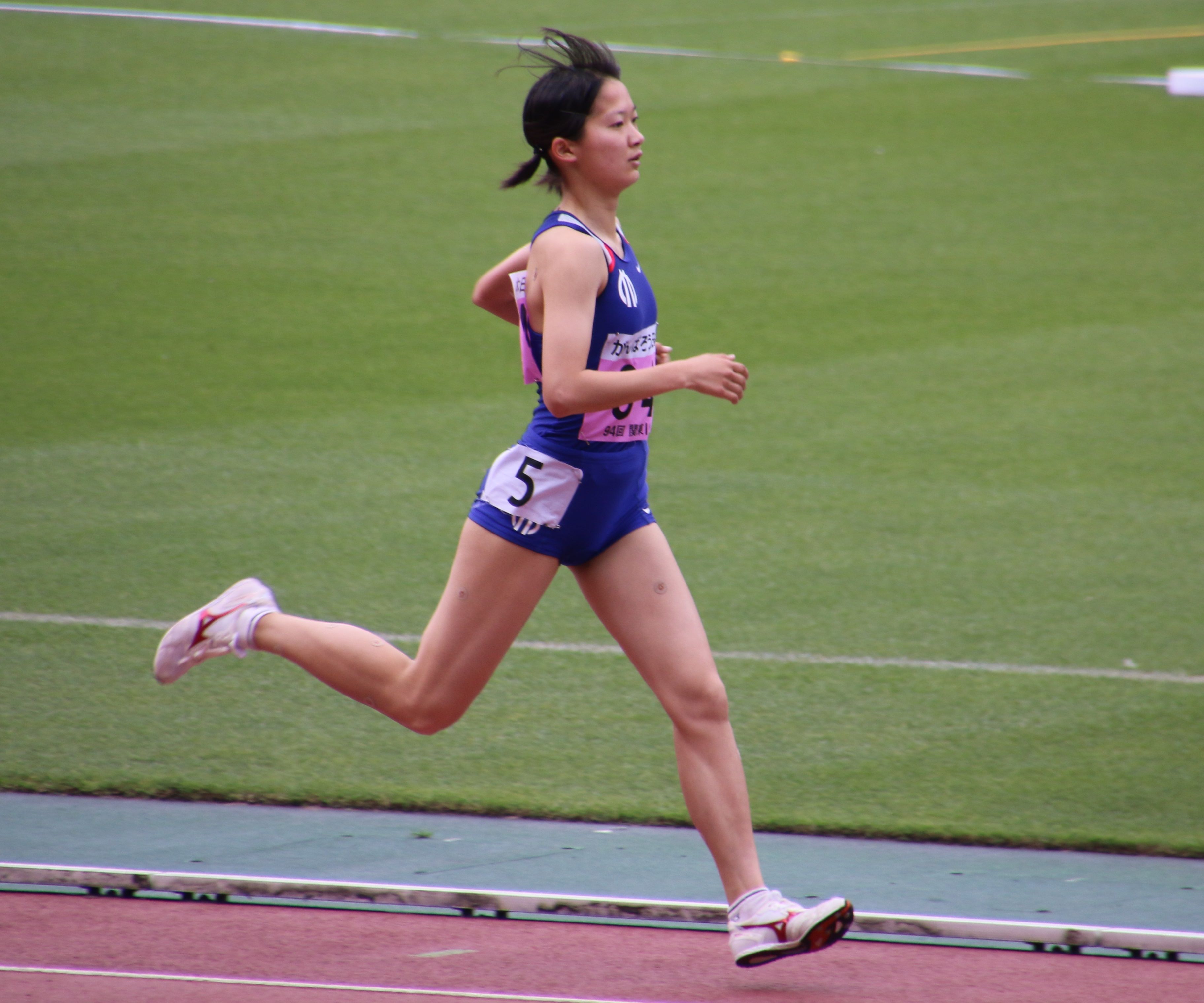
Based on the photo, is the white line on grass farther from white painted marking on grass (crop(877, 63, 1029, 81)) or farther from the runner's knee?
the runner's knee

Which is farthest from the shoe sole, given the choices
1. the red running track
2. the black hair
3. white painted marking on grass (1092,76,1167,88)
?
white painted marking on grass (1092,76,1167,88)

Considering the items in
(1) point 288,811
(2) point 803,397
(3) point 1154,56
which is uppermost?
(3) point 1154,56

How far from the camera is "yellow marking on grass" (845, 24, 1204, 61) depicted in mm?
22984

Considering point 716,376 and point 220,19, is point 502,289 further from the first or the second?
point 220,19

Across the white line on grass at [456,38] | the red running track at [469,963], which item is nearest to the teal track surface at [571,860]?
the red running track at [469,963]

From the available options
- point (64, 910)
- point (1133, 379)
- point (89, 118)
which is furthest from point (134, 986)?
point (89, 118)

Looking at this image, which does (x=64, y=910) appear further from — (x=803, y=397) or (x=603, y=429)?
(x=803, y=397)

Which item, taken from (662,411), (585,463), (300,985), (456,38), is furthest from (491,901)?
(456,38)

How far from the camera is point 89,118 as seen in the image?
17.5m

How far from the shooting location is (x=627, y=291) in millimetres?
3840

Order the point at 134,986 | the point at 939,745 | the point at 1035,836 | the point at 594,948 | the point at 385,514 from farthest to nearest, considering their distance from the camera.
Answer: the point at 385,514 → the point at 939,745 → the point at 1035,836 → the point at 594,948 → the point at 134,986

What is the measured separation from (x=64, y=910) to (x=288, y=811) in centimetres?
91

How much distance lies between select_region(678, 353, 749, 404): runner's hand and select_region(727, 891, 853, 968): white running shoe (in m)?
1.18

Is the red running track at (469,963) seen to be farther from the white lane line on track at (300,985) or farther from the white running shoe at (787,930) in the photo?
the white running shoe at (787,930)
